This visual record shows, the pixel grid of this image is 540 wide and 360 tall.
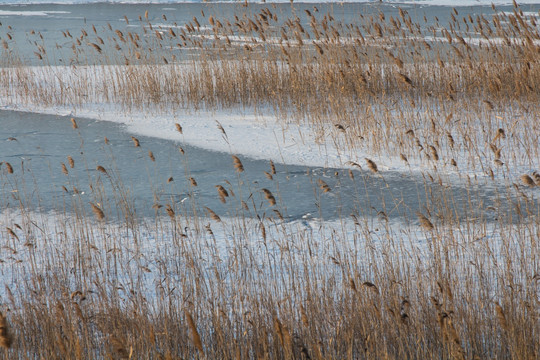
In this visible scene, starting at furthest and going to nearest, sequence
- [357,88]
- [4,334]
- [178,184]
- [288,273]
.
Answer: [357,88], [178,184], [288,273], [4,334]

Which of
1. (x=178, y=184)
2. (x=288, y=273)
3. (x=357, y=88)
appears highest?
(x=357, y=88)

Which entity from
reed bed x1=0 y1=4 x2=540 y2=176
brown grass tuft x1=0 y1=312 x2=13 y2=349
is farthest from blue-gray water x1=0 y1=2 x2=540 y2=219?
brown grass tuft x1=0 y1=312 x2=13 y2=349

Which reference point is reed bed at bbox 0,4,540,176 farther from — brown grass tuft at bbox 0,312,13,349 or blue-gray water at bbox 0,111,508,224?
brown grass tuft at bbox 0,312,13,349

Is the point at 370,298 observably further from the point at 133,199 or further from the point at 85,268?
the point at 133,199

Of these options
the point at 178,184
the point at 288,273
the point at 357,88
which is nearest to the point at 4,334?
the point at 288,273

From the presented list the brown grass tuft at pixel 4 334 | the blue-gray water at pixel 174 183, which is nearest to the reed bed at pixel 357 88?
the blue-gray water at pixel 174 183

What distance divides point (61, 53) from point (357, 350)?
38.6 ft

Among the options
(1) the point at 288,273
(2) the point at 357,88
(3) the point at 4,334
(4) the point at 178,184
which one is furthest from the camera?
(2) the point at 357,88

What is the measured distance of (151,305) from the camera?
10.8 feet

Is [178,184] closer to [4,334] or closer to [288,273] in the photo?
[288,273]

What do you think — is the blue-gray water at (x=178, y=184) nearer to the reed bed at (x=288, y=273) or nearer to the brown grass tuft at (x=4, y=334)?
the reed bed at (x=288, y=273)

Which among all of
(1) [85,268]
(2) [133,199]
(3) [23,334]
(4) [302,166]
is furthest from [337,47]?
(3) [23,334]

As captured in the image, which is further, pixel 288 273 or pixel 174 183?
pixel 174 183

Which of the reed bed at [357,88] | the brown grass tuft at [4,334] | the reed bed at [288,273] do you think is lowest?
the brown grass tuft at [4,334]
